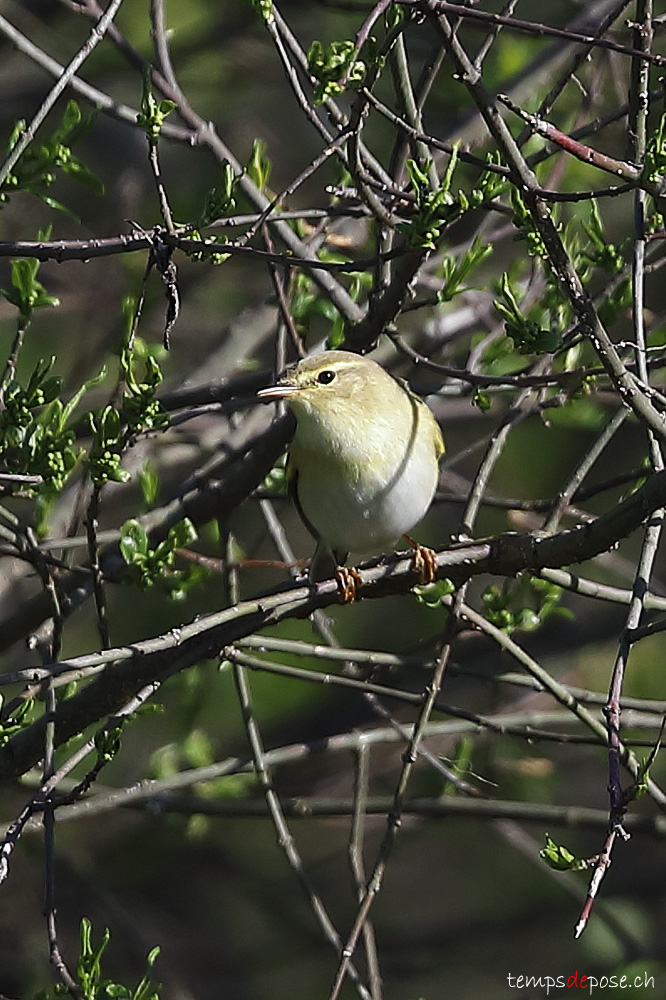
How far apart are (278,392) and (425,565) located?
2.55ft

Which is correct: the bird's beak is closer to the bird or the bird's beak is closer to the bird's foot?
the bird

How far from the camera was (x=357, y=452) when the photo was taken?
3875 mm

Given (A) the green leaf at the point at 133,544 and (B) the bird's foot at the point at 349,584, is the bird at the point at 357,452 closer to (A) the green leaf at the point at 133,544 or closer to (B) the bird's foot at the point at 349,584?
(B) the bird's foot at the point at 349,584

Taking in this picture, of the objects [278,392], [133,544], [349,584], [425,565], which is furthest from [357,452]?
[133,544]

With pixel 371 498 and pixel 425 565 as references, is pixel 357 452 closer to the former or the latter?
pixel 371 498

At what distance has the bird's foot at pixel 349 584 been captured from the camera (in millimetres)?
3217

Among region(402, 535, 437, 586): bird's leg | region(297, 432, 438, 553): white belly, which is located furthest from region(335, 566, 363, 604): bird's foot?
region(297, 432, 438, 553): white belly

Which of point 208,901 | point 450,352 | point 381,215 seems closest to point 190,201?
point 450,352

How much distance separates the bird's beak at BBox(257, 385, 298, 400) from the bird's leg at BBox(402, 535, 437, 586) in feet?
2.16

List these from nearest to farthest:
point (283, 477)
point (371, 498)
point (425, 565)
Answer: point (425, 565)
point (371, 498)
point (283, 477)

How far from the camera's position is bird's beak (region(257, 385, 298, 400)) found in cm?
353

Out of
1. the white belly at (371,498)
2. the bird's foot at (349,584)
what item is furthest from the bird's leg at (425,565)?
the white belly at (371,498)

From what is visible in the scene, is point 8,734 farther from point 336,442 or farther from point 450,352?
point 450,352

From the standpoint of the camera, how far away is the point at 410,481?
3865 millimetres
